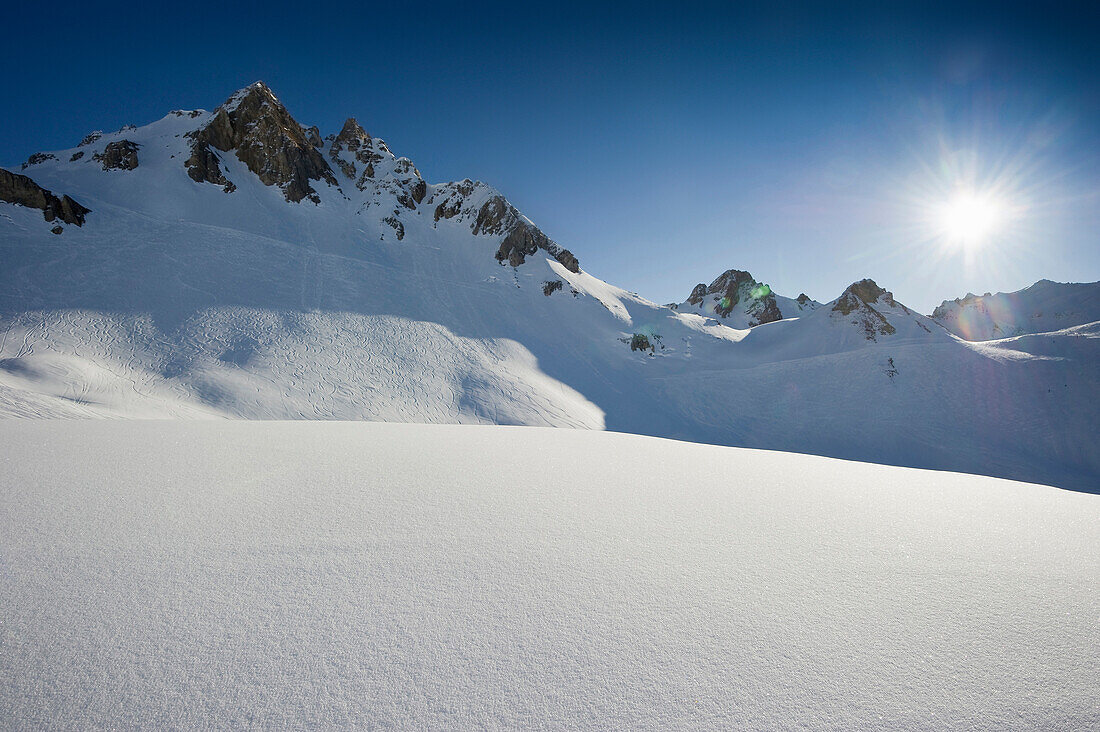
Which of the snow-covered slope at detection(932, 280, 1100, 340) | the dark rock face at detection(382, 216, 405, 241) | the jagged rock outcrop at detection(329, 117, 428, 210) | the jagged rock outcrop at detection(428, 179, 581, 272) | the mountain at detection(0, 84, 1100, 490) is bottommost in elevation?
the mountain at detection(0, 84, 1100, 490)

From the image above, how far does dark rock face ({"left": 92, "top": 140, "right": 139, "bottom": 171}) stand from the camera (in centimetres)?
3186

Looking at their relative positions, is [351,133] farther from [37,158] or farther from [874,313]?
[874,313]

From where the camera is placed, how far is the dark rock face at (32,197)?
23297mm

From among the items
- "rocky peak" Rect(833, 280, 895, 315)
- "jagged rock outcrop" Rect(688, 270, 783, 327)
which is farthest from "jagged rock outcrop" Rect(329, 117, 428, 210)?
"jagged rock outcrop" Rect(688, 270, 783, 327)

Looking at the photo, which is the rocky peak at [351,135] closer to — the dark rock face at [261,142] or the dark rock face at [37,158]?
the dark rock face at [261,142]

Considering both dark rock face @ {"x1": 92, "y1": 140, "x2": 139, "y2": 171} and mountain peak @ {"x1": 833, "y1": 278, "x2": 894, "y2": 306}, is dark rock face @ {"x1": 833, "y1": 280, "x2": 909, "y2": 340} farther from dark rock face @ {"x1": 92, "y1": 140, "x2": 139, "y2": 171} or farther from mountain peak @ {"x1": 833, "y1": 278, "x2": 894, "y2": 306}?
dark rock face @ {"x1": 92, "y1": 140, "x2": 139, "y2": 171}

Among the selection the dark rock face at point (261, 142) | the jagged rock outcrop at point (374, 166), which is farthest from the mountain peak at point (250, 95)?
the jagged rock outcrop at point (374, 166)

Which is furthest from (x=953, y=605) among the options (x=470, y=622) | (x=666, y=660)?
(x=470, y=622)

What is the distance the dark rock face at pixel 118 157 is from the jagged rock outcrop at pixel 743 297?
7221 centimetres

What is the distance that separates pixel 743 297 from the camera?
6662cm

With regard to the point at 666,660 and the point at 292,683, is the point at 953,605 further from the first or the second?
the point at 292,683

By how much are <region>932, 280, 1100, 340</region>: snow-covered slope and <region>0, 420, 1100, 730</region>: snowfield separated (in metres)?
73.6

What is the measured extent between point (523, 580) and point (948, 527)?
12.9 feet

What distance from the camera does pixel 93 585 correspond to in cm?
213
